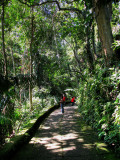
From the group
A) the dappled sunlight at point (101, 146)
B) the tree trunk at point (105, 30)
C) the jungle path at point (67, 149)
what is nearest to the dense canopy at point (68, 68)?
the tree trunk at point (105, 30)

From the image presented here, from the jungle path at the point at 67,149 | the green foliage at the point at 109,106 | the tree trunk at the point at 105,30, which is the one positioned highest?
the tree trunk at the point at 105,30

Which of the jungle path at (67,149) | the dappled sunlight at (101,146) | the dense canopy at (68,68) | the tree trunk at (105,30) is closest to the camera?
the jungle path at (67,149)

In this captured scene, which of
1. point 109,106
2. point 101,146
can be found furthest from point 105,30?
point 101,146

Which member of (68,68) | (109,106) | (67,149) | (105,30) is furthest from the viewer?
(68,68)

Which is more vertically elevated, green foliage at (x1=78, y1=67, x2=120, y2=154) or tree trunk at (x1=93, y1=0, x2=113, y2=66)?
tree trunk at (x1=93, y1=0, x2=113, y2=66)

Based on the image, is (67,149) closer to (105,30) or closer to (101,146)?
(101,146)

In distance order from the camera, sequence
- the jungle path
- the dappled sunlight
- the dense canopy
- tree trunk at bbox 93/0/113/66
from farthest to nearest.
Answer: tree trunk at bbox 93/0/113/66, the dense canopy, the dappled sunlight, the jungle path

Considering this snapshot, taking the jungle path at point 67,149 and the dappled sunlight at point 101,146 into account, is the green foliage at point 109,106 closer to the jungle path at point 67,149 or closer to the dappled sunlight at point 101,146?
the dappled sunlight at point 101,146

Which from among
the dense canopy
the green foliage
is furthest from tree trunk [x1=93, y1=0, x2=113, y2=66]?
the green foliage

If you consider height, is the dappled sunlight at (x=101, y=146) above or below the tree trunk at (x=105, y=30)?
below

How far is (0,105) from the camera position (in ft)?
11.0

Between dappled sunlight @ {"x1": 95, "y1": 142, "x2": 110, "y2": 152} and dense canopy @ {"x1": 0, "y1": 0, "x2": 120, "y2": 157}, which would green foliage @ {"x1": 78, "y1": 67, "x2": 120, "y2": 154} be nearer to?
dense canopy @ {"x1": 0, "y1": 0, "x2": 120, "y2": 157}

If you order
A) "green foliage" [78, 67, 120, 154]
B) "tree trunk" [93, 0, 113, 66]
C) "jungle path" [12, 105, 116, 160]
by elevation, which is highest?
"tree trunk" [93, 0, 113, 66]

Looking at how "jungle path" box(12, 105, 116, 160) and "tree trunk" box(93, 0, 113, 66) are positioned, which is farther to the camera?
→ "tree trunk" box(93, 0, 113, 66)
